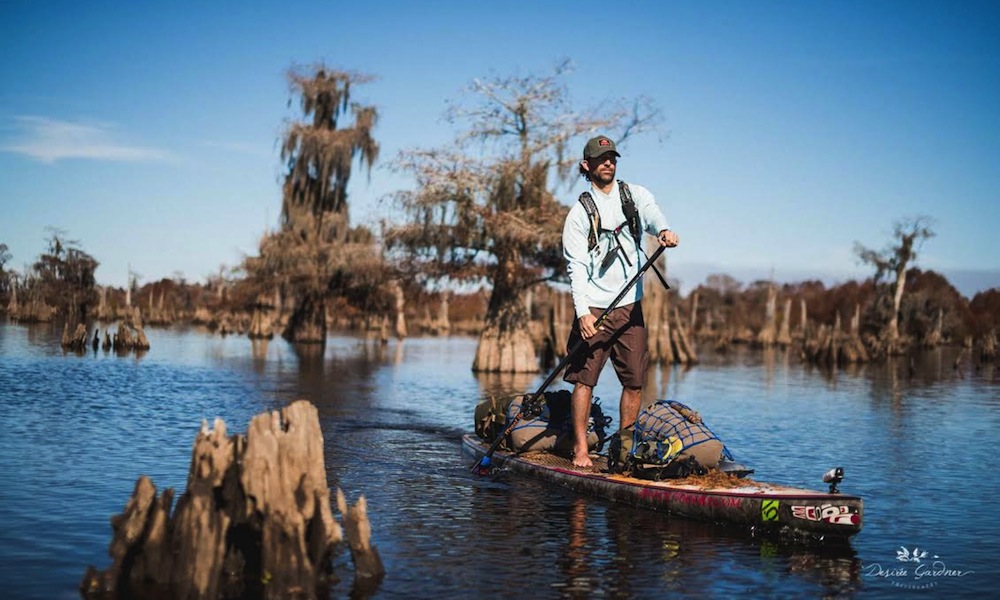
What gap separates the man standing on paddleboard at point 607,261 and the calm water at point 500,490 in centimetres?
115

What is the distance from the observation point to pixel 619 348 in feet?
28.9

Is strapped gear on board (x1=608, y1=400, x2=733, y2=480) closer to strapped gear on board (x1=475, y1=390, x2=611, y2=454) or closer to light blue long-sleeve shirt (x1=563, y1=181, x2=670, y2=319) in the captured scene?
light blue long-sleeve shirt (x1=563, y1=181, x2=670, y2=319)

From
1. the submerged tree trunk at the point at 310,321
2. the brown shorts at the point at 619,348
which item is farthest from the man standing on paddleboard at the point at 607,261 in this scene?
the submerged tree trunk at the point at 310,321

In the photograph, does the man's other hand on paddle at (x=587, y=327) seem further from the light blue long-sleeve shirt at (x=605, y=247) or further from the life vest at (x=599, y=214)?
the life vest at (x=599, y=214)

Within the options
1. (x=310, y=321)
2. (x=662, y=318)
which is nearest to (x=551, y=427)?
(x=662, y=318)

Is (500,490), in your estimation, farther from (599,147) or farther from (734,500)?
(599,147)

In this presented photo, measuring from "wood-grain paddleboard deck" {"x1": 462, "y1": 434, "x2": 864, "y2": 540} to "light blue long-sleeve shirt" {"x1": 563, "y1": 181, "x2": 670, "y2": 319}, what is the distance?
1.46 metres

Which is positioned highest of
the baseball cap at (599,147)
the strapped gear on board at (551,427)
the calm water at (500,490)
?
the baseball cap at (599,147)

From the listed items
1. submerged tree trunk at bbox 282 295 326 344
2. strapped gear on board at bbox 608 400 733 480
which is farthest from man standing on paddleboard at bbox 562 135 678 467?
submerged tree trunk at bbox 282 295 326 344

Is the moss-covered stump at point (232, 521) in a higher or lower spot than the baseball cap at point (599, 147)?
lower

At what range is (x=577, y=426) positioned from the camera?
9.01 meters

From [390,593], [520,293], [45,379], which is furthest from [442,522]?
[520,293]

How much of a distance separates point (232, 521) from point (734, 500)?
3.59m

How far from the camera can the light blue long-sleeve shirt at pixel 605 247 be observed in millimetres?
8688
